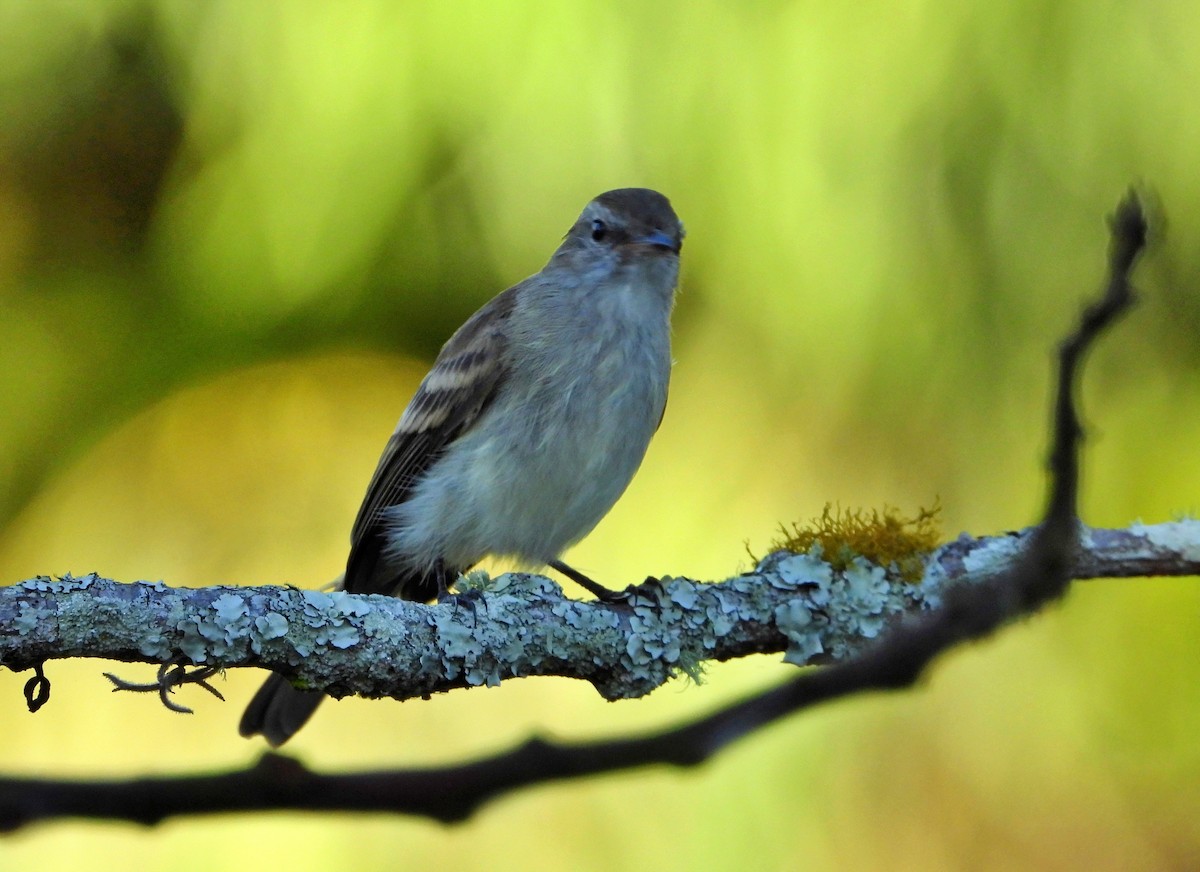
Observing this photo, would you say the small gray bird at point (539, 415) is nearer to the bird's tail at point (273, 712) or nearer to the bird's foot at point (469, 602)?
the bird's tail at point (273, 712)

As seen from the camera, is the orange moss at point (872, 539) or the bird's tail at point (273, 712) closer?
the orange moss at point (872, 539)

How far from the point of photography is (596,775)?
117cm

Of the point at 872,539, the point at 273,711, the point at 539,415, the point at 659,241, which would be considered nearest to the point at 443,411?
the point at 539,415

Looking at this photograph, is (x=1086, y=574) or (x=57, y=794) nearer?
(x=57, y=794)

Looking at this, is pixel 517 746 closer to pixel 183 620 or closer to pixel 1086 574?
pixel 183 620

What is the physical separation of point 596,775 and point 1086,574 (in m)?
1.46

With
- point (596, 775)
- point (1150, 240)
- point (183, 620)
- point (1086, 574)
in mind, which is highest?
point (1086, 574)

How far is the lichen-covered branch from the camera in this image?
1.91m

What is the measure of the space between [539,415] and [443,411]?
277 millimetres

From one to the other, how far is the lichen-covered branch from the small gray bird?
47cm

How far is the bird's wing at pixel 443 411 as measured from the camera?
3166 mm

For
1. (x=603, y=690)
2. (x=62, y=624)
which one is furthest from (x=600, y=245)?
(x=62, y=624)

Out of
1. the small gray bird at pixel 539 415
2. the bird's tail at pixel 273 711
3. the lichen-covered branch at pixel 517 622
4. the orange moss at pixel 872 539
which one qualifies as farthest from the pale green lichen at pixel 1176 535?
the bird's tail at pixel 273 711

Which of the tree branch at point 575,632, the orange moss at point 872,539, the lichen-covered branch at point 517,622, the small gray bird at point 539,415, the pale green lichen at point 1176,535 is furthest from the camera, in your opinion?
the small gray bird at point 539,415
